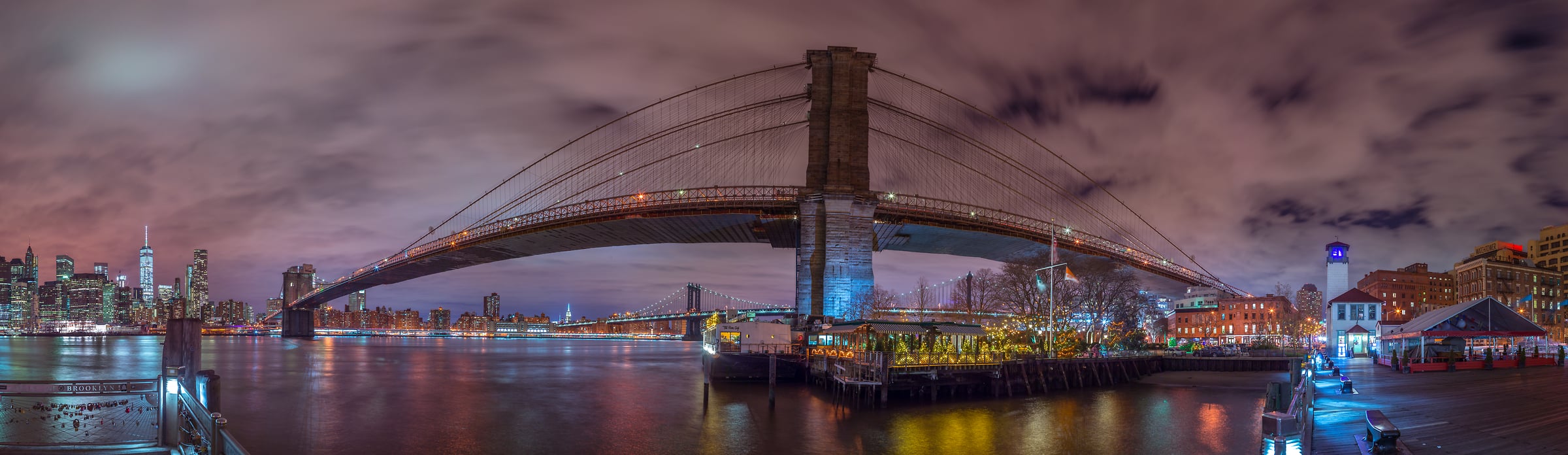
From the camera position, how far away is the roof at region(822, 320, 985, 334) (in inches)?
1513

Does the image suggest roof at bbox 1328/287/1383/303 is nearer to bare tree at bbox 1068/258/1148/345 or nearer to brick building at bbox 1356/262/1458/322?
bare tree at bbox 1068/258/1148/345

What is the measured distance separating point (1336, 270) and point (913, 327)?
1009 inches

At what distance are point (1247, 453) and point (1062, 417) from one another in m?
7.63

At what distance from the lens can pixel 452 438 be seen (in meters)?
23.3

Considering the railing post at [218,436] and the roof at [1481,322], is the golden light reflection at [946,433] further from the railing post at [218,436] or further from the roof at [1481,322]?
the roof at [1481,322]

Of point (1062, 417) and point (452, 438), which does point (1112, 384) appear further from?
point (452, 438)

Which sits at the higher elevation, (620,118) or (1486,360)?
(620,118)

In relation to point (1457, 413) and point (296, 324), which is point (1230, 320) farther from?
point (296, 324)

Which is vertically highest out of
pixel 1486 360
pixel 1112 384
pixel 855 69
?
pixel 855 69

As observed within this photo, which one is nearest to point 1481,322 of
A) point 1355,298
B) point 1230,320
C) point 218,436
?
point 1355,298

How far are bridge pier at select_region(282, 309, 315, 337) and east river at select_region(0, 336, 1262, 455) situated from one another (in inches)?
3578

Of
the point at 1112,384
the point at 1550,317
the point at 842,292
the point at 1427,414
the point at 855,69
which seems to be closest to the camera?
the point at 1427,414

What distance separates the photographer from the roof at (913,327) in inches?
1513

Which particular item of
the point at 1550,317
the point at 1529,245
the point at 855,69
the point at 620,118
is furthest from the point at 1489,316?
the point at 1529,245
